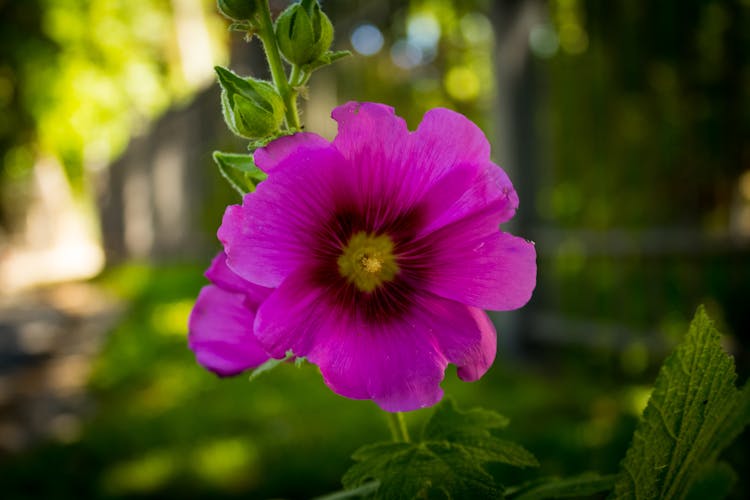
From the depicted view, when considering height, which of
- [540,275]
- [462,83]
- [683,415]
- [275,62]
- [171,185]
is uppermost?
[462,83]

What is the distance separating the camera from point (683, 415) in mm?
400

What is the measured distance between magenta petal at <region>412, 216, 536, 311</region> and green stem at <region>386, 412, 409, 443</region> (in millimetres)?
99

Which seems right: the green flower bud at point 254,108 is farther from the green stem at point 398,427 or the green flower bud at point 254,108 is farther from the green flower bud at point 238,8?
the green stem at point 398,427

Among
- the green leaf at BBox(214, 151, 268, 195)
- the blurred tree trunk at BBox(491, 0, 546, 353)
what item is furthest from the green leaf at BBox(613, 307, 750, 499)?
the blurred tree trunk at BBox(491, 0, 546, 353)

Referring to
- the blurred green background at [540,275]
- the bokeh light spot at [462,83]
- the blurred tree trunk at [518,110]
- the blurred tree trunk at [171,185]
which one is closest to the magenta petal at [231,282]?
the blurred green background at [540,275]

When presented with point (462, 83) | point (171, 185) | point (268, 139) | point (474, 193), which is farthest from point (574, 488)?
point (171, 185)

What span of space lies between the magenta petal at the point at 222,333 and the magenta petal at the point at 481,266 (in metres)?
0.16

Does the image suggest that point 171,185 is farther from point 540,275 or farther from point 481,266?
point 481,266

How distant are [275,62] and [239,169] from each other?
0.09 meters

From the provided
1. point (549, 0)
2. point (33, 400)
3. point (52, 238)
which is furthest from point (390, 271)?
point (52, 238)

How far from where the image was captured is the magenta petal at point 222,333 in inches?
24.6

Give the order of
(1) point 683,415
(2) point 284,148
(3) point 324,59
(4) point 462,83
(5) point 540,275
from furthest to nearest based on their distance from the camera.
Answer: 1. (4) point 462,83
2. (5) point 540,275
3. (3) point 324,59
4. (2) point 284,148
5. (1) point 683,415

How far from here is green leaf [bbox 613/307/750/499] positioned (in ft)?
1.27

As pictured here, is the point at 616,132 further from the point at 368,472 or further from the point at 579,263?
the point at 368,472
